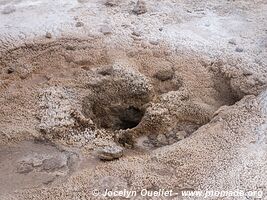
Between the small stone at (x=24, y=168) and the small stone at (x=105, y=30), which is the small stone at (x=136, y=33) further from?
the small stone at (x=24, y=168)

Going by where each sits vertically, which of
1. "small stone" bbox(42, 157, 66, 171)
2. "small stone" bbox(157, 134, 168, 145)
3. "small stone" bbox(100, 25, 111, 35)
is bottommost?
"small stone" bbox(157, 134, 168, 145)

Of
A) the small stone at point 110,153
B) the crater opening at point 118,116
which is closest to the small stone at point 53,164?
the small stone at point 110,153

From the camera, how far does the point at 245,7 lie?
350 cm

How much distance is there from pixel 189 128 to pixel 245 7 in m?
1.34

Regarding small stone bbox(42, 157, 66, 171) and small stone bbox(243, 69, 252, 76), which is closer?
small stone bbox(42, 157, 66, 171)

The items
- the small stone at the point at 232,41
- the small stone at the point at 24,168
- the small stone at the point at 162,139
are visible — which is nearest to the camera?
the small stone at the point at 24,168

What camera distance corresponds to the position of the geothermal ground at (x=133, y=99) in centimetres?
208

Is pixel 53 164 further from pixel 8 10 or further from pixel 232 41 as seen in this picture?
pixel 8 10

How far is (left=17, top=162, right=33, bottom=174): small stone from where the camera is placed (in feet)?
7.21

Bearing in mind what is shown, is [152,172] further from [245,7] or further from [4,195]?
[245,7]

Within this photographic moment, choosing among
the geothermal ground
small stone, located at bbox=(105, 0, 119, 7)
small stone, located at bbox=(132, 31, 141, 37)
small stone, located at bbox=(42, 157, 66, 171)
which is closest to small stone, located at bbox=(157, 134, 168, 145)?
the geothermal ground

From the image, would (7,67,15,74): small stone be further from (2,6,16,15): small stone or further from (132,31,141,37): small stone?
(132,31,141,37): small stone

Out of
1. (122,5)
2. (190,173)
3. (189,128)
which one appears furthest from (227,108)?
(122,5)

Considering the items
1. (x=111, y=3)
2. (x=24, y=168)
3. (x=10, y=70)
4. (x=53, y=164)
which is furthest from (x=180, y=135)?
(x=111, y=3)
